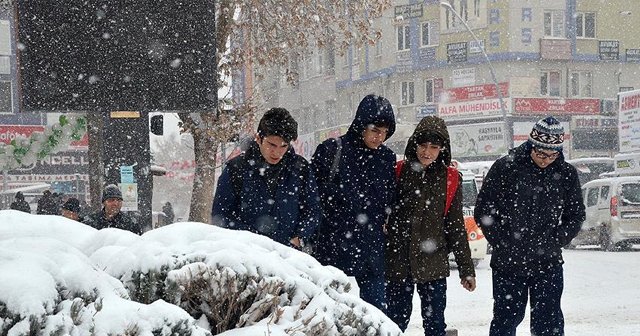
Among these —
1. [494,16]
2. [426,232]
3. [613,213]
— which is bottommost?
[613,213]

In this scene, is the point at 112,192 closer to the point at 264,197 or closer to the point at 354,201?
the point at 354,201

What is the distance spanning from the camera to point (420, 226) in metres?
6.12

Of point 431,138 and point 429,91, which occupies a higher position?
point 429,91

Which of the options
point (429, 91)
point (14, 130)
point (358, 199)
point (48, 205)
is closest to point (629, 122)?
point (48, 205)

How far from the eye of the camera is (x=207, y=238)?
3.53m

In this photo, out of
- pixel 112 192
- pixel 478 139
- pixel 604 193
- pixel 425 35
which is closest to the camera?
pixel 112 192

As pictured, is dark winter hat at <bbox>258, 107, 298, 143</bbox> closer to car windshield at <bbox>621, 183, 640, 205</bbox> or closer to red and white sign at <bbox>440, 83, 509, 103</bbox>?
car windshield at <bbox>621, 183, 640, 205</bbox>

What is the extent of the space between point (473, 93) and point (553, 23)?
5144 mm

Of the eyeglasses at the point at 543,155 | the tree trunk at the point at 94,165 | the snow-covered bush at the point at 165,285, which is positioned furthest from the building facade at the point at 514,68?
the snow-covered bush at the point at 165,285

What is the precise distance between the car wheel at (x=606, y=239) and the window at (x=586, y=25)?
27.2m

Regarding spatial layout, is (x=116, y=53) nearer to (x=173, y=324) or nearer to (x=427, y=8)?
(x=173, y=324)

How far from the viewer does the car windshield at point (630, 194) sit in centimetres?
2228

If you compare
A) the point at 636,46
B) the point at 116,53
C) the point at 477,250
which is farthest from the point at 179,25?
the point at 636,46

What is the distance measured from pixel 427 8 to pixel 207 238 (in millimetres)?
47465
